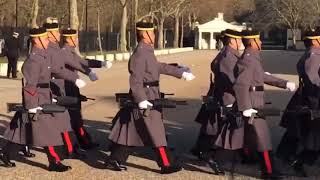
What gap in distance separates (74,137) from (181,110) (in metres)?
5.12

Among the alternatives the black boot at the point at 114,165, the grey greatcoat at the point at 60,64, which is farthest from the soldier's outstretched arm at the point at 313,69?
the grey greatcoat at the point at 60,64

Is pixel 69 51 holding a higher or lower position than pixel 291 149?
higher

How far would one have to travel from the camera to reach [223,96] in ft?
28.4

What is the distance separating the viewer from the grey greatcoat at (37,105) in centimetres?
834

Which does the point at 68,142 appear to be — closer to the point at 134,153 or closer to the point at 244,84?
the point at 134,153

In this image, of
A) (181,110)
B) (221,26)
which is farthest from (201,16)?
(181,110)

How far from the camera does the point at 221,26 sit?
90812 mm

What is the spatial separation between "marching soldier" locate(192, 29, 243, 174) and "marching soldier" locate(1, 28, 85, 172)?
2017 millimetres

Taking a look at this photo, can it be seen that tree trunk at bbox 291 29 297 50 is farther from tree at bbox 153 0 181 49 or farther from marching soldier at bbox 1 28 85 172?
marching soldier at bbox 1 28 85 172

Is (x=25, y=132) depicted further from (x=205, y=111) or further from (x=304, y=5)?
(x=304, y=5)

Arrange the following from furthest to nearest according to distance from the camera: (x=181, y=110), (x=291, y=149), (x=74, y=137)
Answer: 1. (x=181, y=110)
2. (x=74, y=137)
3. (x=291, y=149)

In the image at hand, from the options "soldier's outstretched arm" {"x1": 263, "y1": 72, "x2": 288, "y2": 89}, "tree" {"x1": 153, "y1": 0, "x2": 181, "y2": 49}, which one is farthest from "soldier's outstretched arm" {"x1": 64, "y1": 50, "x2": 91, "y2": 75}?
"tree" {"x1": 153, "y1": 0, "x2": 181, "y2": 49}

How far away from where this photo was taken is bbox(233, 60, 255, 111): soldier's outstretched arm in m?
7.89

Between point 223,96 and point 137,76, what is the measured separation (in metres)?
1.23
